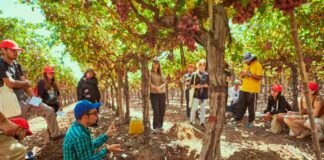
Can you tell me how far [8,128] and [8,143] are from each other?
0.47 ft

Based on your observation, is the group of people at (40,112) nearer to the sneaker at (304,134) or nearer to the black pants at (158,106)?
the black pants at (158,106)

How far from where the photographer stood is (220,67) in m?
3.76

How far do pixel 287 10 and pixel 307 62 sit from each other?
8869 millimetres

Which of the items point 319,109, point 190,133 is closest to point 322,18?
point 319,109

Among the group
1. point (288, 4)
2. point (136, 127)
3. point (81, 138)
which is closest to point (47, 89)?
point (136, 127)

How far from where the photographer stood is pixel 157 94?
8.20m

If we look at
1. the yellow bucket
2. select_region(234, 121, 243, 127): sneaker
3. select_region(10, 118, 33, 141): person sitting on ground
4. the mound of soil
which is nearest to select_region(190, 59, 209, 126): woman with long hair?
select_region(234, 121, 243, 127): sneaker

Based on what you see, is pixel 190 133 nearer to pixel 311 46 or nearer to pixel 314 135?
pixel 314 135

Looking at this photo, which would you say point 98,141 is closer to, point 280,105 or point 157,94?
point 157,94

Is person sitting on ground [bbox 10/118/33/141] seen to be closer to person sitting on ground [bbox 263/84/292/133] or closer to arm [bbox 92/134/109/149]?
arm [bbox 92/134/109/149]

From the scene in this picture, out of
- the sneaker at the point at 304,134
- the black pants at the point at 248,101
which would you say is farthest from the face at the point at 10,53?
the sneaker at the point at 304,134

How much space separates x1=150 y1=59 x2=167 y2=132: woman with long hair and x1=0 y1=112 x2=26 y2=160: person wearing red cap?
17.8ft

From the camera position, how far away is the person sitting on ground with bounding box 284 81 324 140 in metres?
6.67

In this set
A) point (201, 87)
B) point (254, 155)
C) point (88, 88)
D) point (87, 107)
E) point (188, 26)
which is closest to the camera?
point (188, 26)
